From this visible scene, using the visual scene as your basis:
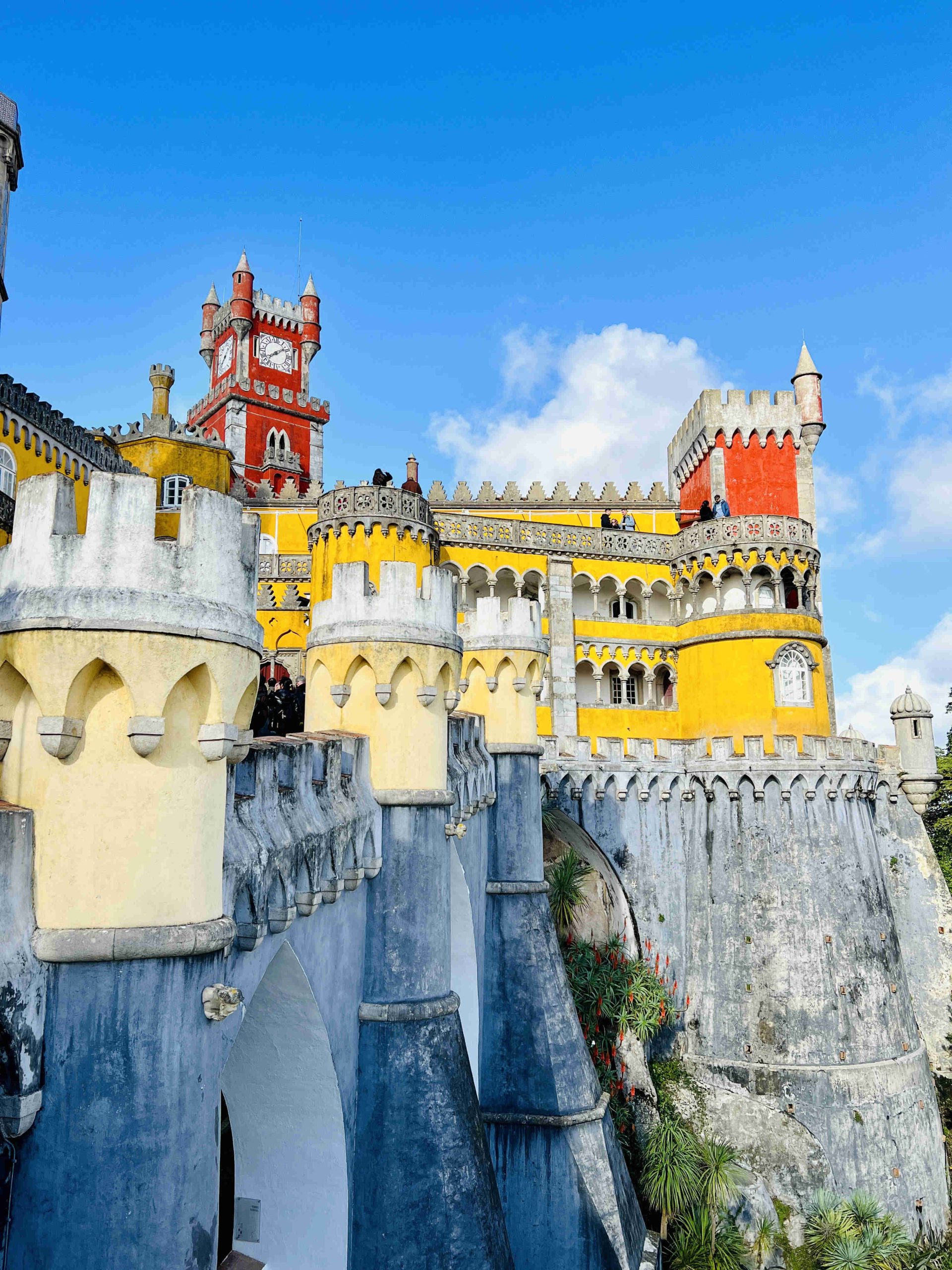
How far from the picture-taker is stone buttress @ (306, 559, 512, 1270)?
9.92 meters

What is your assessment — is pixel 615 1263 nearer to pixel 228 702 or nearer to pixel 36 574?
pixel 228 702

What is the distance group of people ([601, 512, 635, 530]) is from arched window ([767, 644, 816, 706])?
870cm

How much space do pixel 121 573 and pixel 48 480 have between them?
0.71 metres

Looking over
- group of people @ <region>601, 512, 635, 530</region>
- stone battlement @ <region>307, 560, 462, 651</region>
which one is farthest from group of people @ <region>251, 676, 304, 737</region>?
group of people @ <region>601, 512, 635, 530</region>

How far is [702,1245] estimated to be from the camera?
23.8 metres

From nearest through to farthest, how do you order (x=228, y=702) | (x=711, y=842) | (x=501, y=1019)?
(x=228, y=702), (x=501, y=1019), (x=711, y=842)

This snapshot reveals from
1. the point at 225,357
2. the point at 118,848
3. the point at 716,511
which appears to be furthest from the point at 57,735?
the point at 225,357

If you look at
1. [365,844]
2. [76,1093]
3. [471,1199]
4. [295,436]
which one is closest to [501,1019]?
[471,1199]

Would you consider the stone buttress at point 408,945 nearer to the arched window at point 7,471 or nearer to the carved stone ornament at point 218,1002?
the carved stone ornament at point 218,1002

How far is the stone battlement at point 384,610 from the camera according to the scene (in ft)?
35.8

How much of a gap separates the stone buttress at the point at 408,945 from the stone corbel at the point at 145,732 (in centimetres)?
541

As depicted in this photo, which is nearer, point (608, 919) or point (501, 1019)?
point (501, 1019)

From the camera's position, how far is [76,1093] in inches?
205

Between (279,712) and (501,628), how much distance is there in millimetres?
5190
